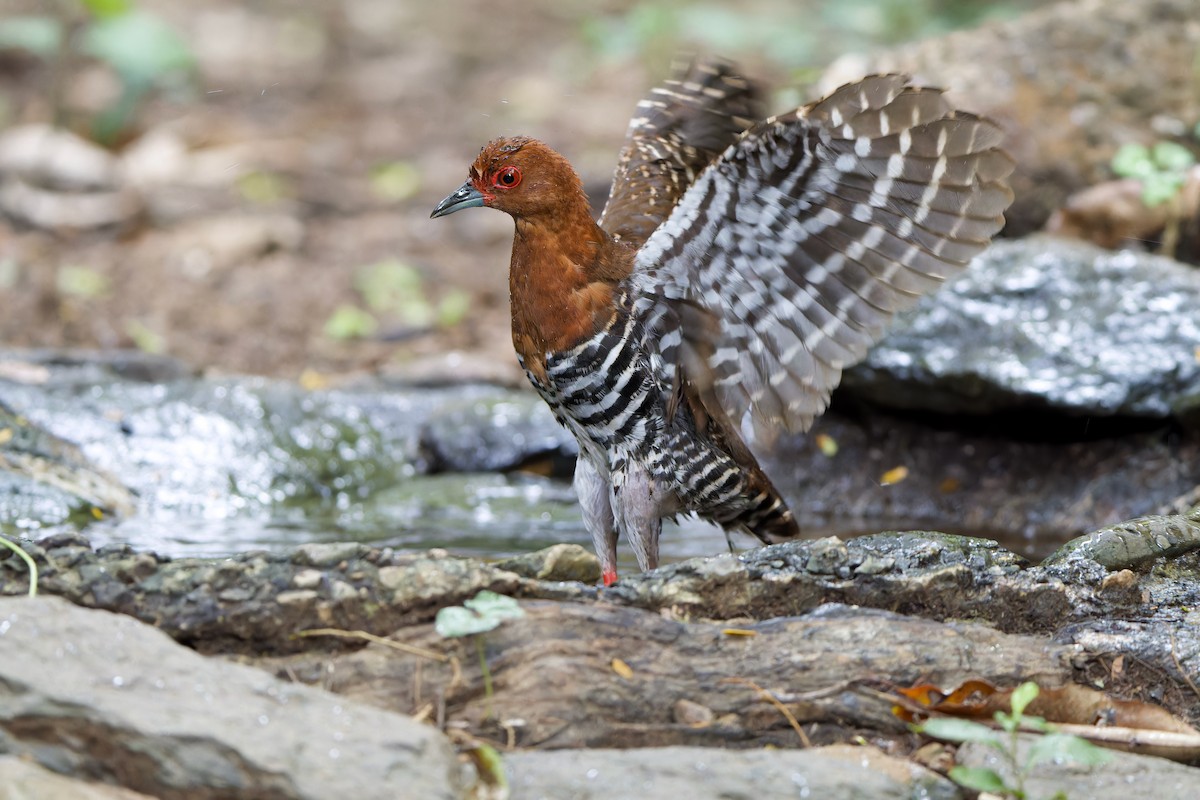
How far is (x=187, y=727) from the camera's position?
2.22 metres

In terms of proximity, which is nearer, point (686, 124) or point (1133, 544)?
point (1133, 544)

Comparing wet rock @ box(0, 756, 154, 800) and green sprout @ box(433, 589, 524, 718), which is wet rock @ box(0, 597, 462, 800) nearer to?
wet rock @ box(0, 756, 154, 800)

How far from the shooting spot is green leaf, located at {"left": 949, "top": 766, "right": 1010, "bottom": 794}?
235cm

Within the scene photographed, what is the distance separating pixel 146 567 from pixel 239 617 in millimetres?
250

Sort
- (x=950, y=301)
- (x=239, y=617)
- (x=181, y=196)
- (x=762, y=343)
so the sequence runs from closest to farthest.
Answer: (x=239, y=617) < (x=762, y=343) < (x=950, y=301) < (x=181, y=196)

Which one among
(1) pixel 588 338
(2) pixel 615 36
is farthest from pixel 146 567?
(2) pixel 615 36

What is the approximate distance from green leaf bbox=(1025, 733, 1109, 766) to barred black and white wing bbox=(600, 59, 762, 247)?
116 inches

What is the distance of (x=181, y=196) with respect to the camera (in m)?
9.79

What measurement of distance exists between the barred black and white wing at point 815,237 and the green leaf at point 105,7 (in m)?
7.13

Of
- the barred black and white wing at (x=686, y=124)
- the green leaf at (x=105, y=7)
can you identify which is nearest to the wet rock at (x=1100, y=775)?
the barred black and white wing at (x=686, y=124)

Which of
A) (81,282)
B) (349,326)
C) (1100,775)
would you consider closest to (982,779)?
(1100,775)

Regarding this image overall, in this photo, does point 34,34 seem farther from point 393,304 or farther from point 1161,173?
point 1161,173

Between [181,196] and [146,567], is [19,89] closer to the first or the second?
[181,196]

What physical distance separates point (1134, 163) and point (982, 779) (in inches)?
172
